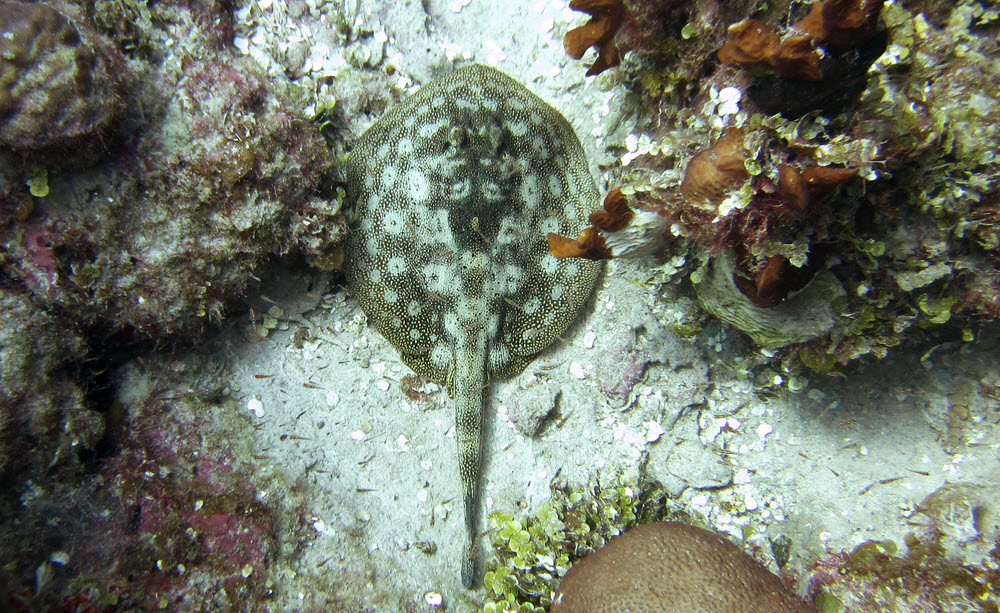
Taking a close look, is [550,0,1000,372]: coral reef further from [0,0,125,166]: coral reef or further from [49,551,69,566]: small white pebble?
[49,551,69,566]: small white pebble

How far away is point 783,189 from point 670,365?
2483 millimetres

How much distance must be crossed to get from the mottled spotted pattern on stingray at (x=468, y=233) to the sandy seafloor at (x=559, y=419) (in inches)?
13.0

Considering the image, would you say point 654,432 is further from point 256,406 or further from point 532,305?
point 256,406

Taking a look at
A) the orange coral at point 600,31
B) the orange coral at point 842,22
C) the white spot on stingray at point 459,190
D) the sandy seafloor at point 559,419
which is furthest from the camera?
the white spot on stingray at point 459,190

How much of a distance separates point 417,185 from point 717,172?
2.79 meters

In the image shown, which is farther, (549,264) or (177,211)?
(549,264)

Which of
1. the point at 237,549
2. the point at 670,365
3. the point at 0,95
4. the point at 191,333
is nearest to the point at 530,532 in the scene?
the point at 670,365

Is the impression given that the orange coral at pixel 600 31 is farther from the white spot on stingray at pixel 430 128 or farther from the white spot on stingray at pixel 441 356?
the white spot on stingray at pixel 441 356

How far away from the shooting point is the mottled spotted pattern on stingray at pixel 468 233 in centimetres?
442

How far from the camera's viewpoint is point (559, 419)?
15.7 ft

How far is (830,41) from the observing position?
231 cm

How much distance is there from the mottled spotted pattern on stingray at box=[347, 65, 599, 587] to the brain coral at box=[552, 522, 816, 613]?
1.27m

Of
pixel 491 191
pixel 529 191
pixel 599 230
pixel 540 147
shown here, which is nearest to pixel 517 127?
pixel 540 147

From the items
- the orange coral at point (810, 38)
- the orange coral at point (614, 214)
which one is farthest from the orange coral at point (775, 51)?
the orange coral at point (614, 214)
